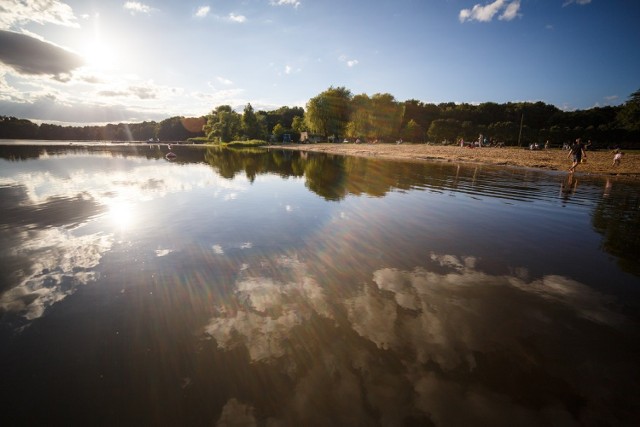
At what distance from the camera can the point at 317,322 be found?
17.0 feet

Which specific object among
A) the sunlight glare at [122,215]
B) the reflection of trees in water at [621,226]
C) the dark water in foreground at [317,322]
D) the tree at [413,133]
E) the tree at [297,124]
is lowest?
the reflection of trees in water at [621,226]

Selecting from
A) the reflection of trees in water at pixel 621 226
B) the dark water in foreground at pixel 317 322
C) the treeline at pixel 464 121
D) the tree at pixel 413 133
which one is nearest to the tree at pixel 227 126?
the treeline at pixel 464 121

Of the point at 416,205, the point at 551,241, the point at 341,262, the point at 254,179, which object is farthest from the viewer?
the point at 254,179

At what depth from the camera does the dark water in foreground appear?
11.9 feet

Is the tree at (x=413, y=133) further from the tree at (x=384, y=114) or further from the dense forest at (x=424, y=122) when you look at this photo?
the tree at (x=384, y=114)

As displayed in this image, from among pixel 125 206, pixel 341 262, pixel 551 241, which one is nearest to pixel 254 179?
pixel 125 206

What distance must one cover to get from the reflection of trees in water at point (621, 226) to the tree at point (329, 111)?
89200 mm

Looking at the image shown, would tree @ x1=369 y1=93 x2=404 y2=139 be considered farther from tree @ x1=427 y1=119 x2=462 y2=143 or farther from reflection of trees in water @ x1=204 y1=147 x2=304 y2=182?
reflection of trees in water @ x1=204 y1=147 x2=304 y2=182

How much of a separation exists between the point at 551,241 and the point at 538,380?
733 cm

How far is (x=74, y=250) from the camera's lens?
26.9 ft

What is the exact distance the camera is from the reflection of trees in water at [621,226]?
8336mm

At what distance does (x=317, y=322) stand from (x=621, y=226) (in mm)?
13135

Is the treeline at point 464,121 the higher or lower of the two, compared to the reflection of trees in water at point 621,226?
higher

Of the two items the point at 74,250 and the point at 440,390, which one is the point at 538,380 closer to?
the point at 440,390
